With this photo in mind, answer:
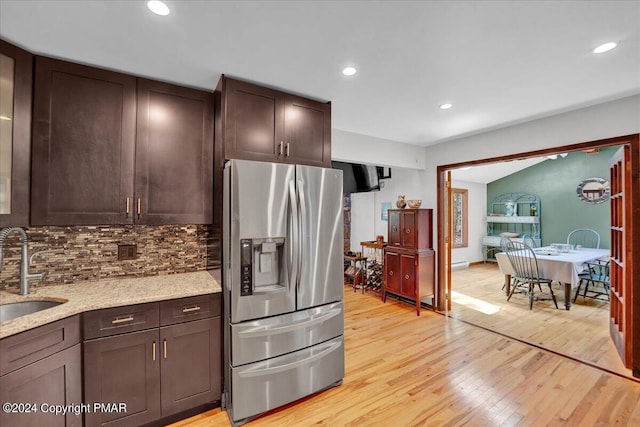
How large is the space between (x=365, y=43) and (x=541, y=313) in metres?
4.47

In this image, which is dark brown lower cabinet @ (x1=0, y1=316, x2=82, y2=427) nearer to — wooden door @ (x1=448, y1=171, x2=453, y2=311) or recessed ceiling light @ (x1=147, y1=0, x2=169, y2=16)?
recessed ceiling light @ (x1=147, y1=0, x2=169, y2=16)

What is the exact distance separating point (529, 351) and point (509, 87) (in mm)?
2640

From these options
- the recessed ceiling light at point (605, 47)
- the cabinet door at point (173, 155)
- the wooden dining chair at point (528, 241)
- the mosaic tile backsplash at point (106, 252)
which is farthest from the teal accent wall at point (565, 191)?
the mosaic tile backsplash at point (106, 252)

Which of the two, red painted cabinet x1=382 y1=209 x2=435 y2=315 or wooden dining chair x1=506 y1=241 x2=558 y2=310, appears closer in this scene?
red painted cabinet x1=382 y1=209 x2=435 y2=315

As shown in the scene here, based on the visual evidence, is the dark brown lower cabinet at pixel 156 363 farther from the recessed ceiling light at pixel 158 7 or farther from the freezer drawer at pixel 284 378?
the recessed ceiling light at pixel 158 7

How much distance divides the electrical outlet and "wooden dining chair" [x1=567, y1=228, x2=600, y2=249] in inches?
323

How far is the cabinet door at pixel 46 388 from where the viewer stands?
1.38 metres

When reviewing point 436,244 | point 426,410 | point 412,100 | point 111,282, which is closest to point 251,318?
point 111,282

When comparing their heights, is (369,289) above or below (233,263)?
below

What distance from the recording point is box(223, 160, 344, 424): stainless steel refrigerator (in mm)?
1960

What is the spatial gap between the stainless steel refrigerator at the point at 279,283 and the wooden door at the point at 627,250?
2575 millimetres

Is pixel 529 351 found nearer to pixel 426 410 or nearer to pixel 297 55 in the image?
pixel 426 410

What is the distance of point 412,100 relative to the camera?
2.73m

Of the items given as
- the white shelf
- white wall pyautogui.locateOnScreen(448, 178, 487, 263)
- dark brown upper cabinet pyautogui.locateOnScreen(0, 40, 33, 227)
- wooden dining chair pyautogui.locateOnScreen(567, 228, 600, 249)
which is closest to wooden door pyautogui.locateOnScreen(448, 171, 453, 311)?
white wall pyautogui.locateOnScreen(448, 178, 487, 263)
